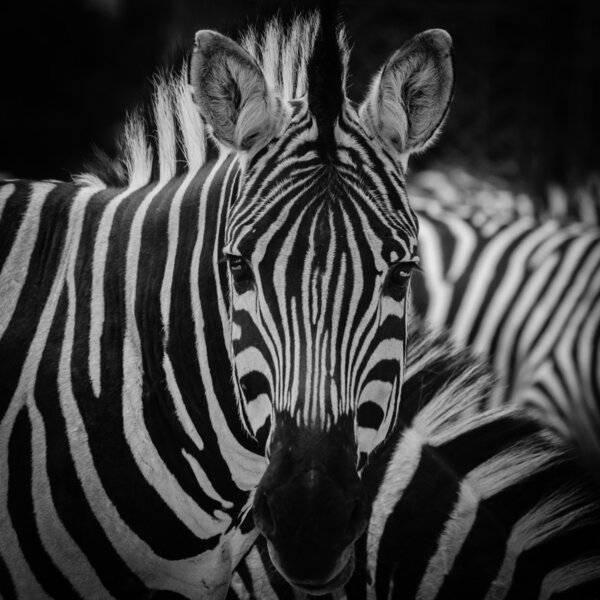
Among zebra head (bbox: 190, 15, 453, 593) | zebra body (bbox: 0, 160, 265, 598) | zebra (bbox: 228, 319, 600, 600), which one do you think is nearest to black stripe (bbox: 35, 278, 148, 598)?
zebra body (bbox: 0, 160, 265, 598)

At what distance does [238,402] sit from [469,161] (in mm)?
10785

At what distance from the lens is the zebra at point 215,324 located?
2383 mm

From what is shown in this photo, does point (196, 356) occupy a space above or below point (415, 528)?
above

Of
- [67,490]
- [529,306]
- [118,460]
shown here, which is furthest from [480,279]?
[67,490]

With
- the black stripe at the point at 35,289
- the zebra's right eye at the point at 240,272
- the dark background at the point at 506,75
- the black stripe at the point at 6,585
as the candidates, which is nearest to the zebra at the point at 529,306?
the dark background at the point at 506,75

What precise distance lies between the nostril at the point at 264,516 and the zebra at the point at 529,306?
14.4ft

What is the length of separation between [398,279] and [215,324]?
665 mm

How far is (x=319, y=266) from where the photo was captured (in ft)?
7.84

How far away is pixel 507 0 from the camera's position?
39.6 feet

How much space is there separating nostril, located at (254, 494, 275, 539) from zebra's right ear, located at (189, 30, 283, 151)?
115cm

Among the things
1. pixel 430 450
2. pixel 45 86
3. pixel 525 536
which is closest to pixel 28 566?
pixel 430 450

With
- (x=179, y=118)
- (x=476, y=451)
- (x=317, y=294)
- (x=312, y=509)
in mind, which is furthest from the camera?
(x=179, y=118)

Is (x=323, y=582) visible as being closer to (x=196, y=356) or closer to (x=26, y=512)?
(x=196, y=356)

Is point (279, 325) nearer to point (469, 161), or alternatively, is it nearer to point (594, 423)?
point (594, 423)
